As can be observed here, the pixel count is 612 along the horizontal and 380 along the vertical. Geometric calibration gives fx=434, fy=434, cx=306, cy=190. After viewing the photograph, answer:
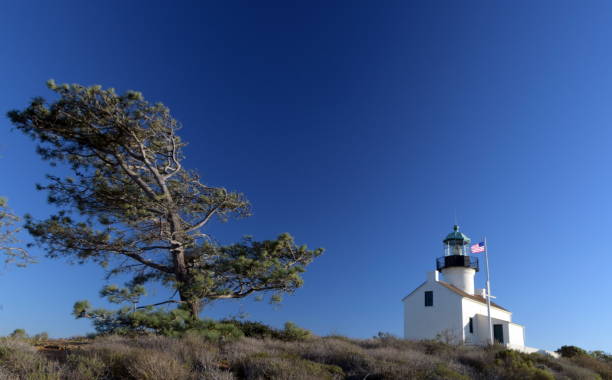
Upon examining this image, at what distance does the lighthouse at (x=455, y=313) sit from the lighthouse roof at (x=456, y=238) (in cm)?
97

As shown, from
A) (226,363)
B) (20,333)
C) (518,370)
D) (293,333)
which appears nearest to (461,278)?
(293,333)

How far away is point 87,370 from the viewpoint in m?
6.70

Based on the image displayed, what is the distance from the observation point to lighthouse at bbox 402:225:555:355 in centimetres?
2473

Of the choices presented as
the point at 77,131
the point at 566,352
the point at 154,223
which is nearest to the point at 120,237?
the point at 154,223

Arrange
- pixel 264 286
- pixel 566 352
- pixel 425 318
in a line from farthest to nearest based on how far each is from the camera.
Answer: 1. pixel 425 318
2. pixel 566 352
3. pixel 264 286

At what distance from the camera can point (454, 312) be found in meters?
24.8

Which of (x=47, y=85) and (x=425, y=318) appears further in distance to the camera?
(x=425, y=318)

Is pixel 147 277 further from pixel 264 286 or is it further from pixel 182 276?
pixel 264 286

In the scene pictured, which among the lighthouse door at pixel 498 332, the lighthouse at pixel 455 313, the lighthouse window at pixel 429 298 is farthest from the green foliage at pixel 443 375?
the lighthouse door at pixel 498 332

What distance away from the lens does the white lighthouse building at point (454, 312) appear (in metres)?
24.7

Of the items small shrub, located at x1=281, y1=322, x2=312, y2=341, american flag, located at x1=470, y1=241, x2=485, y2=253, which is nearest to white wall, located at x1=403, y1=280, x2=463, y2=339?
american flag, located at x1=470, y1=241, x2=485, y2=253

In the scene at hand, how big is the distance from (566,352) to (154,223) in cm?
2004

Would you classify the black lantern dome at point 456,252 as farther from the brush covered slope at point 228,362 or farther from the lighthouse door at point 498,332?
the brush covered slope at point 228,362

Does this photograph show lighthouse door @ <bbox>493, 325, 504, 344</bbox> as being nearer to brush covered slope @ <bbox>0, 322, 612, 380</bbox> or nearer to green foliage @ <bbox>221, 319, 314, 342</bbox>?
brush covered slope @ <bbox>0, 322, 612, 380</bbox>
